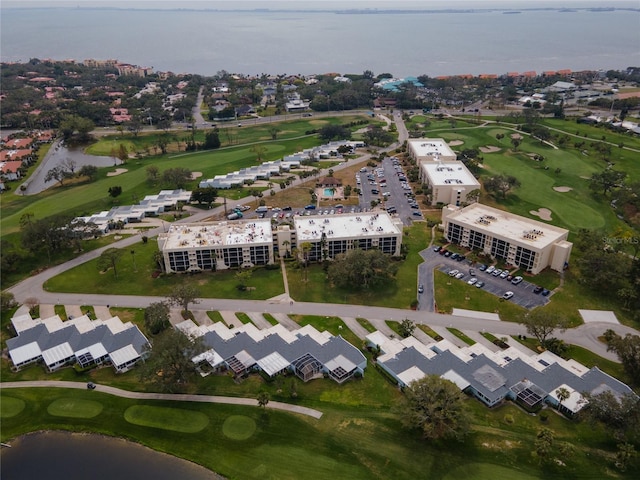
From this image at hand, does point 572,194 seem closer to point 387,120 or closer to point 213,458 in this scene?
point 387,120

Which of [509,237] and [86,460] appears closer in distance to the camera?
[86,460]

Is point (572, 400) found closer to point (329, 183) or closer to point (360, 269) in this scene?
point (360, 269)

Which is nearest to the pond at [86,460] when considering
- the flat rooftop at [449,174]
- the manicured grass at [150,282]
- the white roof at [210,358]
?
the white roof at [210,358]

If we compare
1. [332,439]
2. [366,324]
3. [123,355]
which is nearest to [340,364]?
[332,439]

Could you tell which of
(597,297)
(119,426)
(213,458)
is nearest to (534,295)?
(597,297)

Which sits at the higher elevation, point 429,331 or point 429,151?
point 429,151

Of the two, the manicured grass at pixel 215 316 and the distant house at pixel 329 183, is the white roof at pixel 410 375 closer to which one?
the manicured grass at pixel 215 316

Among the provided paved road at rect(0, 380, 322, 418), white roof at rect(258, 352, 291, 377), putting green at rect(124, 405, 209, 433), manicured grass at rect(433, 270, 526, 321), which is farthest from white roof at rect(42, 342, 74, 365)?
manicured grass at rect(433, 270, 526, 321)

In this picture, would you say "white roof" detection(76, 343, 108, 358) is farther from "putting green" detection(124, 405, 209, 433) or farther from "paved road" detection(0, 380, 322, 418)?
"putting green" detection(124, 405, 209, 433)
